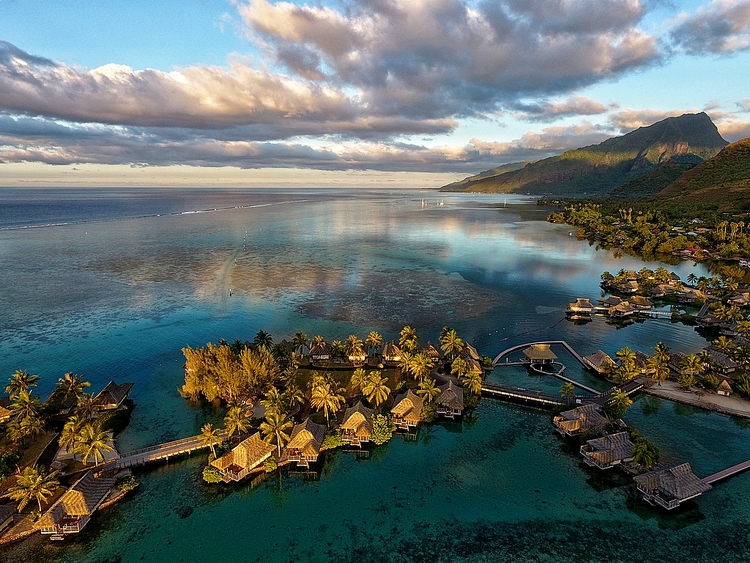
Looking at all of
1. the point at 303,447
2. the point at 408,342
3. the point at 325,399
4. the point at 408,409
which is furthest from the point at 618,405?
the point at 303,447

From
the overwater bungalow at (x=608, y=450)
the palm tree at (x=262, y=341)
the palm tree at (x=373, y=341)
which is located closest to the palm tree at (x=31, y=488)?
the palm tree at (x=262, y=341)

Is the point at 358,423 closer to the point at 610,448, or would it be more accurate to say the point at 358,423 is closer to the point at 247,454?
the point at 247,454

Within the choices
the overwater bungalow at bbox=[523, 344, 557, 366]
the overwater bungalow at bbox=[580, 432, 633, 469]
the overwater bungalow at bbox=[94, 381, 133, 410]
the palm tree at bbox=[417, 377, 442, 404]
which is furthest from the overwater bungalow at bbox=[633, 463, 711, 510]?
the overwater bungalow at bbox=[94, 381, 133, 410]

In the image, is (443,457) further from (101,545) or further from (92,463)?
(92,463)

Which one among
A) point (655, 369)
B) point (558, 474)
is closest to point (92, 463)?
point (558, 474)

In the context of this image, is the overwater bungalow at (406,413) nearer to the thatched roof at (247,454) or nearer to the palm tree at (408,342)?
the palm tree at (408,342)
